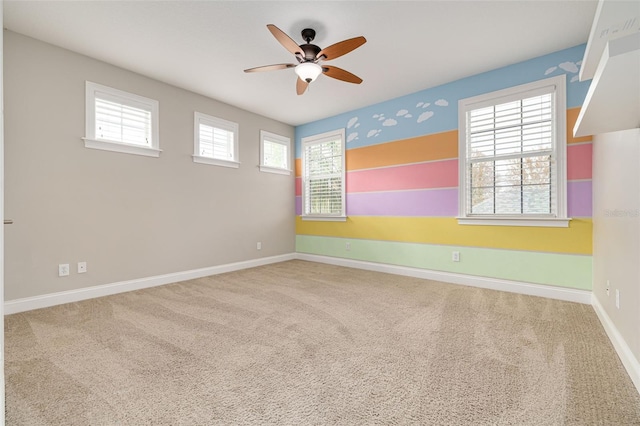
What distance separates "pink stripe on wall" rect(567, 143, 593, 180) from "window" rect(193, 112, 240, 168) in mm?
4434

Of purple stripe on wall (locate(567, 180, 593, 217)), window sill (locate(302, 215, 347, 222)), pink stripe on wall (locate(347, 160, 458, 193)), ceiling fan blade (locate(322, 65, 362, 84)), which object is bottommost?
window sill (locate(302, 215, 347, 222))

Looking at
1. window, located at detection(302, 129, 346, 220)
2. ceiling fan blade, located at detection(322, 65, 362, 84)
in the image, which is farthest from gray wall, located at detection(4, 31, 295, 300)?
ceiling fan blade, located at detection(322, 65, 362, 84)

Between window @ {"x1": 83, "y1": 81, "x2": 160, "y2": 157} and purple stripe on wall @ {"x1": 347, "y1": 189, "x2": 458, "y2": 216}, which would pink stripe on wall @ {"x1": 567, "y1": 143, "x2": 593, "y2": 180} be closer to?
purple stripe on wall @ {"x1": 347, "y1": 189, "x2": 458, "y2": 216}

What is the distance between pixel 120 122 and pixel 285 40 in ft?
7.98

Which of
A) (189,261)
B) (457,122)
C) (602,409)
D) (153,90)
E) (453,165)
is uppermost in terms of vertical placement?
(153,90)

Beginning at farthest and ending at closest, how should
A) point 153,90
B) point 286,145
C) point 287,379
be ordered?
point 286,145 < point 153,90 < point 287,379

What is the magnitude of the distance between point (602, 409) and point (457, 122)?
328 centimetres

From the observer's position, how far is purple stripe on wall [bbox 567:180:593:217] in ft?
10.1

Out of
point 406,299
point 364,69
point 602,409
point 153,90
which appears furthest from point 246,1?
point 602,409

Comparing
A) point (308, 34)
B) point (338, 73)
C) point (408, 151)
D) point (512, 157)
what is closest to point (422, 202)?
point (408, 151)

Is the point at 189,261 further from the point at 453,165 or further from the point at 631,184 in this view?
the point at 631,184

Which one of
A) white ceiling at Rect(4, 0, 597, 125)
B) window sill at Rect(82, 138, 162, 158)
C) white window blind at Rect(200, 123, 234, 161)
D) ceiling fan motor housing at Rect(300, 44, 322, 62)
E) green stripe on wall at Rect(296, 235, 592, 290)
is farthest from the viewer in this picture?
white window blind at Rect(200, 123, 234, 161)

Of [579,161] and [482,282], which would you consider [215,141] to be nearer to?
[482,282]

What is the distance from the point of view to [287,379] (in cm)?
174
